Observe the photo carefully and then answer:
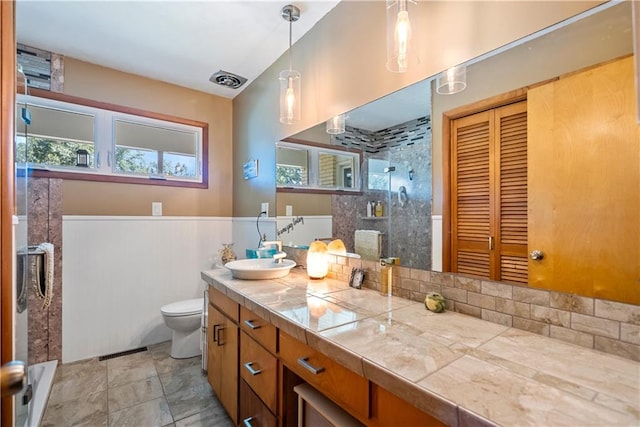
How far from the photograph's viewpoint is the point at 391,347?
2.67ft

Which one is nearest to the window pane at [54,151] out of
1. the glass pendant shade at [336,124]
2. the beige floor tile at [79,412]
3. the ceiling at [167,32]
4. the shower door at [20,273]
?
the ceiling at [167,32]

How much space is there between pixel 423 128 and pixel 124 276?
107 inches

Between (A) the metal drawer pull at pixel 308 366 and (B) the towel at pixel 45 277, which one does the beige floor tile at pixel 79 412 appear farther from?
(A) the metal drawer pull at pixel 308 366

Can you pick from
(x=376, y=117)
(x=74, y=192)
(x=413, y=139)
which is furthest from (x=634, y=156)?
(x=74, y=192)

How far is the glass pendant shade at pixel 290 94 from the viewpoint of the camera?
1903 mm

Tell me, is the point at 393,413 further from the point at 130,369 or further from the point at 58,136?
the point at 58,136

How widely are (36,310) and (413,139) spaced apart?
9.47 ft

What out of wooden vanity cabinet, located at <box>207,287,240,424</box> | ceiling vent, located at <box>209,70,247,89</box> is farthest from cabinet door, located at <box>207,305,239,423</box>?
ceiling vent, located at <box>209,70,247,89</box>

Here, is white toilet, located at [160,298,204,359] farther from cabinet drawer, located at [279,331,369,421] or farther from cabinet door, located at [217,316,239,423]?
cabinet drawer, located at [279,331,369,421]

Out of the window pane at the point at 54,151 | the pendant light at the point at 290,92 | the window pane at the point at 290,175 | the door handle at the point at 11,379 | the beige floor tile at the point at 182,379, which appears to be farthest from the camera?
the window pane at the point at 54,151

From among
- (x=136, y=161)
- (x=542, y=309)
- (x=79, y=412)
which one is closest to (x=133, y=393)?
(x=79, y=412)

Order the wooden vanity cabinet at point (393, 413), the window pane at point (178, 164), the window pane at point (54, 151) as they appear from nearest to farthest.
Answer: the wooden vanity cabinet at point (393, 413) < the window pane at point (54, 151) < the window pane at point (178, 164)

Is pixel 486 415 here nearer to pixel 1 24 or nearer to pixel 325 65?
pixel 1 24

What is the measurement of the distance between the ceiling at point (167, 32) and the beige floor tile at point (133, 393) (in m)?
2.49
